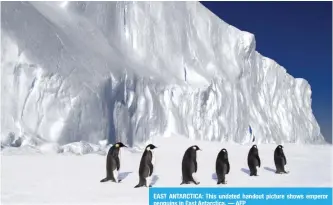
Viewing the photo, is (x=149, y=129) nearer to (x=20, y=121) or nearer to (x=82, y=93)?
(x=82, y=93)

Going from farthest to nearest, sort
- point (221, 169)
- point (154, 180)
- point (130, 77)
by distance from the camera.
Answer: point (130, 77) < point (154, 180) < point (221, 169)

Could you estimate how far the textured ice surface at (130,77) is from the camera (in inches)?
578

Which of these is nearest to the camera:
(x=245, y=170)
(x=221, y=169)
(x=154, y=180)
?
(x=221, y=169)

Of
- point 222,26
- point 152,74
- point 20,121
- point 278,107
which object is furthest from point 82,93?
point 278,107

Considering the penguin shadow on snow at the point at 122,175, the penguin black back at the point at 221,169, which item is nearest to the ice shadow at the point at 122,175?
the penguin shadow on snow at the point at 122,175

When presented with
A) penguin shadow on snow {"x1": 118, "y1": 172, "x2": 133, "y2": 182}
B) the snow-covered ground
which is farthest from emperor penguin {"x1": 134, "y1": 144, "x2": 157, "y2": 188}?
penguin shadow on snow {"x1": 118, "y1": 172, "x2": 133, "y2": 182}

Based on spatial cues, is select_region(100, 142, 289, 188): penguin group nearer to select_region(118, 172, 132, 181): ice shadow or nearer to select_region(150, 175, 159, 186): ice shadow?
select_region(150, 175, 159, 186): ice shadow

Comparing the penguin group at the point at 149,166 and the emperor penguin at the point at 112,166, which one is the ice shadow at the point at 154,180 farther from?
the emperor penguin at the point at 112,166

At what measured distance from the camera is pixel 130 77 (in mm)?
18219

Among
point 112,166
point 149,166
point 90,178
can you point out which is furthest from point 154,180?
point 90,178

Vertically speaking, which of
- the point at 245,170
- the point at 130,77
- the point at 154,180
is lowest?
the point at 154,180

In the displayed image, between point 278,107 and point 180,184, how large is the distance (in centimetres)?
2382

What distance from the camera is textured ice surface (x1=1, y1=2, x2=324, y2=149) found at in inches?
578

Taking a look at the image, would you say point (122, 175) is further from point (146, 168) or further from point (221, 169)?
point (221, 169)
